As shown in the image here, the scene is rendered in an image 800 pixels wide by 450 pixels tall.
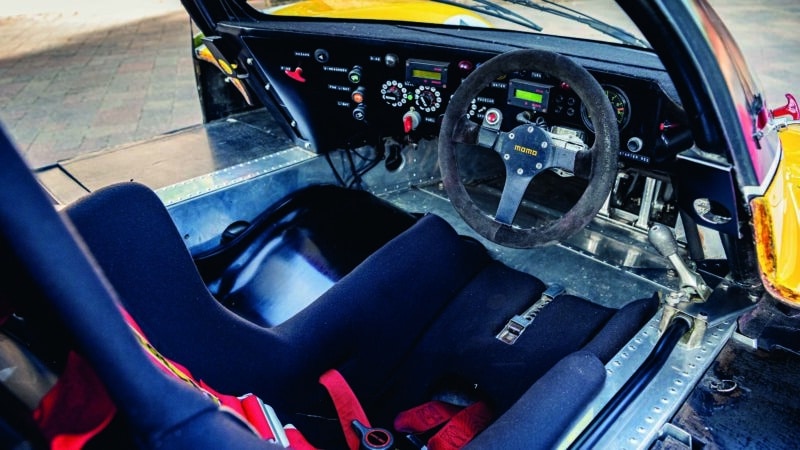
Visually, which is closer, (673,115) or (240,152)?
(673,115)

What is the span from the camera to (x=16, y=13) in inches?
369

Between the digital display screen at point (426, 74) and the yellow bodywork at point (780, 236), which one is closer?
the yellow bodywork at point (780, 236)

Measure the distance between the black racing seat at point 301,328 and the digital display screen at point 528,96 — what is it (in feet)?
1.39

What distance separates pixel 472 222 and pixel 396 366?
43cm

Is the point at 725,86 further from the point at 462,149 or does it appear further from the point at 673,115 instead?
the point at 462,149

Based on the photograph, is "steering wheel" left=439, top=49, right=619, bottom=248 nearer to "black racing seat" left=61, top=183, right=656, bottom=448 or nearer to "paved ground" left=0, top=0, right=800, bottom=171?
"black racing seat" left=61, top=183, right=656, bottom=448

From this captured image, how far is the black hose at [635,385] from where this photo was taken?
1.11 m

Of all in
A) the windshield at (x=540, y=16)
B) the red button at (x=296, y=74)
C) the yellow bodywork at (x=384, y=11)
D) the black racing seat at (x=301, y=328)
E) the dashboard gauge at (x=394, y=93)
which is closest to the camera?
the black racing seat at (x=301, y=328)

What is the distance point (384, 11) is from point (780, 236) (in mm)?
1839

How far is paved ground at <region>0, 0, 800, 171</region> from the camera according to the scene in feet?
14.1

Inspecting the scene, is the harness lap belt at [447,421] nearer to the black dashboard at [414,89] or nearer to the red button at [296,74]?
the black dashboard at [414,89]

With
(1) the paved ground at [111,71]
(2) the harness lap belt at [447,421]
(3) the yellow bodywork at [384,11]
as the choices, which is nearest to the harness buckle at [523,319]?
(2) the harness lap belt at [447,421]

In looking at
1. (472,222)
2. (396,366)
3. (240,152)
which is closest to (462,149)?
(240,152)

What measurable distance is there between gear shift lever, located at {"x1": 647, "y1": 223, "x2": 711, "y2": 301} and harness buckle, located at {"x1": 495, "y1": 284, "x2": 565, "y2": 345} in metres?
0.37
